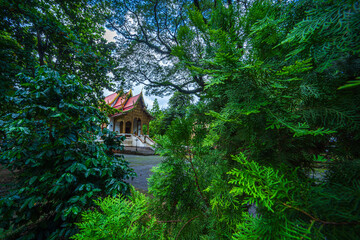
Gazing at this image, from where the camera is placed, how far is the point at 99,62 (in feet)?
12.1

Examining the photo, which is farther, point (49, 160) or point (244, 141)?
point (49, 160)

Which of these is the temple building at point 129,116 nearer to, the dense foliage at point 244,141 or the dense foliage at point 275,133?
the dense foliage at point 244,141

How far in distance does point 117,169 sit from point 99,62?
329 cm

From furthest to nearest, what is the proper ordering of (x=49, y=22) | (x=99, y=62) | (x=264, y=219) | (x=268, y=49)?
1. (x=99, y=62)
2. (x=49, y=22)
3. (x=268, y=49)
4. (x=264, y=219)

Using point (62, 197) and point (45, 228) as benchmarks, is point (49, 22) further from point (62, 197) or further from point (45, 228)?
point (45, 228)

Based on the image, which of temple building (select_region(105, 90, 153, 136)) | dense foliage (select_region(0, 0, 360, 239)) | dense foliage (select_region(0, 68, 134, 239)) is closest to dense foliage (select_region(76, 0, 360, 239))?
dense foliage (select_region(0, 0, 360, 239))

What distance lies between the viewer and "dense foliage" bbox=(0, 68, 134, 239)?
1.39 metres

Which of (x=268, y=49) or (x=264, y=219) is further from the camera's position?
(x=268, y=49)

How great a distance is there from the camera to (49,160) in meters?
1.68

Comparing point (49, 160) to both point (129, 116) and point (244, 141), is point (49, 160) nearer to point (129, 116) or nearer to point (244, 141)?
point (244, 141)

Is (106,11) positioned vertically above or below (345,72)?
above

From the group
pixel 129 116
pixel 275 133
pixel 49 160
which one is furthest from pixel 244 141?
pixel 129 116

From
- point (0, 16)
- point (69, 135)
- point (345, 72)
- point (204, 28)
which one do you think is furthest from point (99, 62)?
point (345, 72)

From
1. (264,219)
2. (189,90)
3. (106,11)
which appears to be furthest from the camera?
(189,90)
